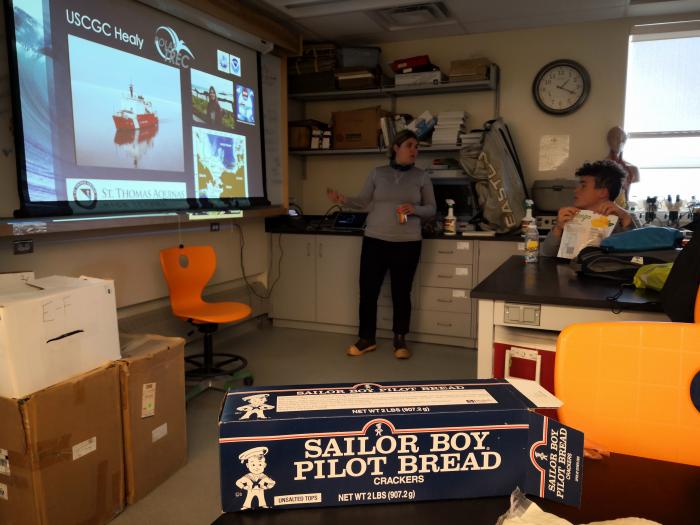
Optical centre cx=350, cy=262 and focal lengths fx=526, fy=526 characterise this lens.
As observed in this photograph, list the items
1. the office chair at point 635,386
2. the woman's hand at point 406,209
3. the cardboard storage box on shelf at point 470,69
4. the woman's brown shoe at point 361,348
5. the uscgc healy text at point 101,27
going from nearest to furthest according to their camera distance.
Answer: the office chair at point 635,386
the uscgc healy text at point 101,27
the woman's hand at point 406,209
the woman's brown shoe at point 361,348
the cardboard storage box on shelf at point 470,69

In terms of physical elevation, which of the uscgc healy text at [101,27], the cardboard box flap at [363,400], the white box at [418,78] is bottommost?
the cardboard box flap at [363,400]

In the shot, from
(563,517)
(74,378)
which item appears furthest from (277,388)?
(74,378)

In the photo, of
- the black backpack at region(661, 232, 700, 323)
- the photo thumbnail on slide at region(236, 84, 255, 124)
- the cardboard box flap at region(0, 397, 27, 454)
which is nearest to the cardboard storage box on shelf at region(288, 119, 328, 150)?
the photo thumbnail on slide at region(236, 84, 255, 124)

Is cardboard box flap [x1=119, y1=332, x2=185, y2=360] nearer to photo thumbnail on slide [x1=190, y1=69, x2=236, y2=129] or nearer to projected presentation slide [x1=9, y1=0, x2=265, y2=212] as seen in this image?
projected presentation slide [x1=9, y1=0, x2=265, y2=212]

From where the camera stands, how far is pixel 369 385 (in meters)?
0.79

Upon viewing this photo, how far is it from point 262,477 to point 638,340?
30.1 inches

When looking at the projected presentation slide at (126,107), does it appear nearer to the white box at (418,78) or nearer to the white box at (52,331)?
the white box at (52,331)

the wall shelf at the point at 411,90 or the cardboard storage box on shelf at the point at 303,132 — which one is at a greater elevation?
the wall shelf at the point at 411,90

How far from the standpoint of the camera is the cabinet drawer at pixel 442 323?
4004mm

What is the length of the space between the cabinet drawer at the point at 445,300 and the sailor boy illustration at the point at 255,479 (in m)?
3.43

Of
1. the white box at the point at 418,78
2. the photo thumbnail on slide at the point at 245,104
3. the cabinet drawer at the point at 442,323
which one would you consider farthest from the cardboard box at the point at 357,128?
the cabinet drawer at the point at 442,323

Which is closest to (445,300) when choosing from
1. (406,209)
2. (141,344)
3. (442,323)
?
(442,323)

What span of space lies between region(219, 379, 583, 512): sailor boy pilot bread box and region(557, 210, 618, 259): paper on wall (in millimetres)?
2002

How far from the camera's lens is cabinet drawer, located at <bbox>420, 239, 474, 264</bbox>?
12.9ft
